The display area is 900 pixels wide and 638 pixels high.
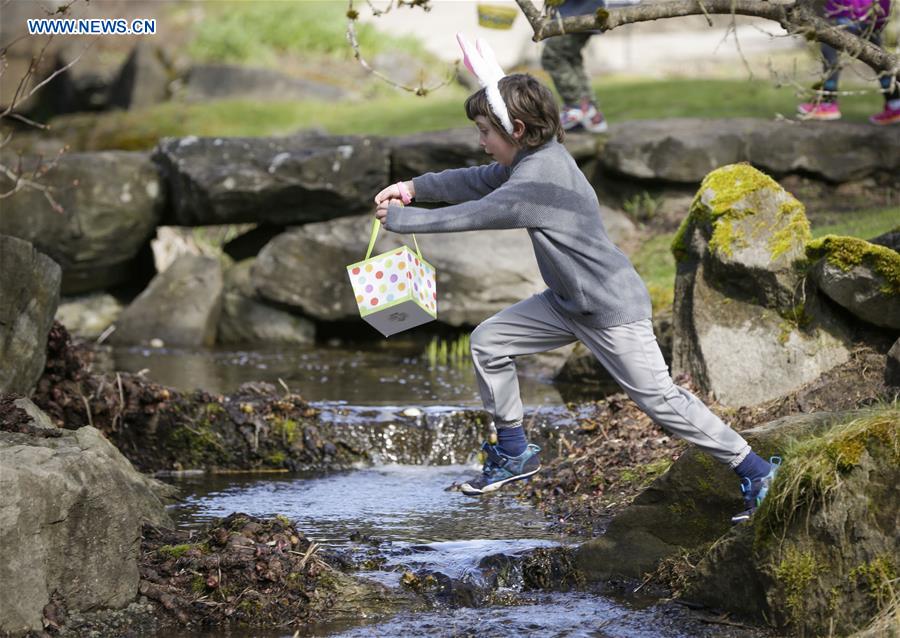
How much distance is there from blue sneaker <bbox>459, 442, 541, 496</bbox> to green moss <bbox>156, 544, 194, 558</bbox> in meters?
1.33

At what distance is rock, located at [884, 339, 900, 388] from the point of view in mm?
6445

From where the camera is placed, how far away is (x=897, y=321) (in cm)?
→ 718

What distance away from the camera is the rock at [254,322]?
12484 millimetres

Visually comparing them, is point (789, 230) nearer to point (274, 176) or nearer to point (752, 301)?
point (752, 301)

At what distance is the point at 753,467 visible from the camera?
5152 mm

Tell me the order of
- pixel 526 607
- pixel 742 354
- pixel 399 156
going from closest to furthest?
pixel 526 607
pixel 742 354
pixel 399 156

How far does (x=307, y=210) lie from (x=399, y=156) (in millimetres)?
1118

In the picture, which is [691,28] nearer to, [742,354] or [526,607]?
[742,354]

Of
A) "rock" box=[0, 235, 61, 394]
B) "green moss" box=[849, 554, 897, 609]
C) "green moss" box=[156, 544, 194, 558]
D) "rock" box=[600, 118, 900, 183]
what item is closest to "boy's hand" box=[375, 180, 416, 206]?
"green moss" box=[156, 544, 194, 558]

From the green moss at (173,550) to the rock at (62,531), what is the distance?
0.24m

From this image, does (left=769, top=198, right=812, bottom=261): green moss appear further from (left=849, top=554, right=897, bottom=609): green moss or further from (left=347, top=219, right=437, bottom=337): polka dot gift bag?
(left=849, top=554, right=897, bottom=609): green moss

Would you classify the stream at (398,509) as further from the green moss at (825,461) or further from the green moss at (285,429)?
the green moss at (825,461)

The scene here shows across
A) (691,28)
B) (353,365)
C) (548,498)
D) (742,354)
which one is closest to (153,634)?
(548,498)

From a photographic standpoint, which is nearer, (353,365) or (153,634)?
(153,634)
